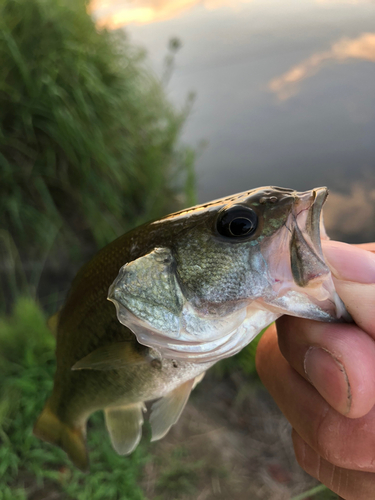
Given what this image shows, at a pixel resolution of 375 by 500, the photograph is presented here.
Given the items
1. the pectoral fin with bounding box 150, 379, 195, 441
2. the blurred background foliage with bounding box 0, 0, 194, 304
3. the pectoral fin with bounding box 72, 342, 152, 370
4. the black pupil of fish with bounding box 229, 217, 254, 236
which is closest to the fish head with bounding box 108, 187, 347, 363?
the black pupil of fish with bounding box 229, 217, 254, 236

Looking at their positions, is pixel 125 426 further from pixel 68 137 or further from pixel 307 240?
pixel 68 137

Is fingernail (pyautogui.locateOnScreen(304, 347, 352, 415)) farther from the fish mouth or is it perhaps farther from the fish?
the fish mouth

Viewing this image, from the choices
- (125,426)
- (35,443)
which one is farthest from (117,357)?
(35,443)

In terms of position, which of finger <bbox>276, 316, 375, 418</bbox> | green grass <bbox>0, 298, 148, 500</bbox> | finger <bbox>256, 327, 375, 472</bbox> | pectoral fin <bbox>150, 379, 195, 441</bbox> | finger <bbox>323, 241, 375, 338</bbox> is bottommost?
green grass <bbox>0, 298, 148, 500</bbox>

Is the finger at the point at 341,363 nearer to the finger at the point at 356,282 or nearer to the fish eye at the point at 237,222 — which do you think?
the finger at the point at 356,282

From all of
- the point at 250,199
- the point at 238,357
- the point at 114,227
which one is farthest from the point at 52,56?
the point at 238,357

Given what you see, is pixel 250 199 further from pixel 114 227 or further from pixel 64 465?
pixel 114 227

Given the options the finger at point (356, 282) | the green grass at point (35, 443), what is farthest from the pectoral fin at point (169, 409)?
the green grass at point (35, 443)
